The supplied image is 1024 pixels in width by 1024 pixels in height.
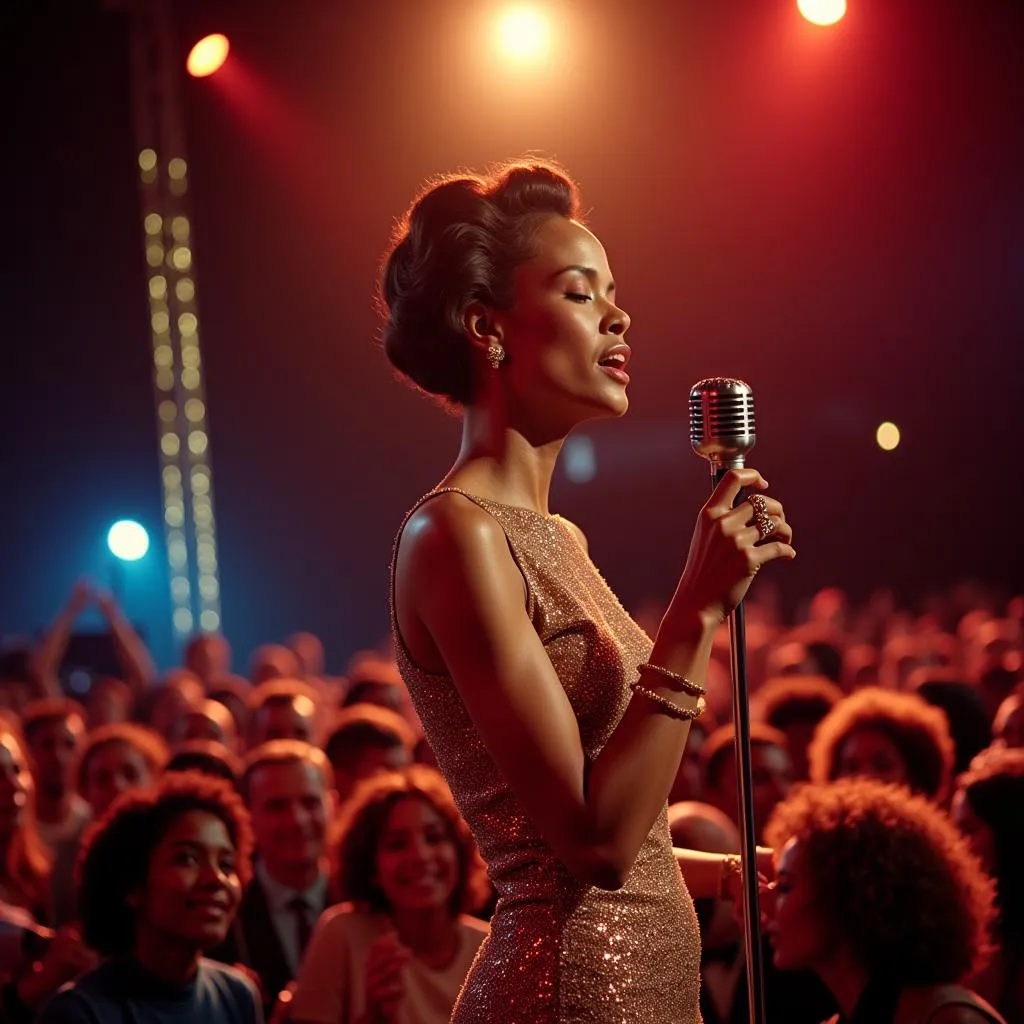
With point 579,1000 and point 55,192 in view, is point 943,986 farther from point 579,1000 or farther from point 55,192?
point 55,192

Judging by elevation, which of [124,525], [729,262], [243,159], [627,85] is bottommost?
[124,525]

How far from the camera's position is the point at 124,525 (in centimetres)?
1459

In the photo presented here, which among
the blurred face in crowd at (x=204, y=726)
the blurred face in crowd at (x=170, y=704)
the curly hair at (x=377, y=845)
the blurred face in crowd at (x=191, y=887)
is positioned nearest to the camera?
the blurred face in crowd at (x=191, y=887)

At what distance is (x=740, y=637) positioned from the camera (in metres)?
1.84

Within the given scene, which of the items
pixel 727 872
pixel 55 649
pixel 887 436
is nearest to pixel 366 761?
pixel 727 872

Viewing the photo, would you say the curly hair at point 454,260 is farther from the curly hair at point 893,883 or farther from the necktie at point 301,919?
the necktie at point 301,919

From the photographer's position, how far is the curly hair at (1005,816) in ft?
13.1

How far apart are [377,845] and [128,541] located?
1076 centimetres

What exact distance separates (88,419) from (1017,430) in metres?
9.64

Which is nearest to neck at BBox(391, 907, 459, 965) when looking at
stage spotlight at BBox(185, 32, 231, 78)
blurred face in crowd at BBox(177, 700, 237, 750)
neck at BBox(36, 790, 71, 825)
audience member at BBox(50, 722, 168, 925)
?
audience member at BBox(50, 722, 168, 925)

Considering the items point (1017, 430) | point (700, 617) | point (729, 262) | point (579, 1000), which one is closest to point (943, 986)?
point (579, 1000)

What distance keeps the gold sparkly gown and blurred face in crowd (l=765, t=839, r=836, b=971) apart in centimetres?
128

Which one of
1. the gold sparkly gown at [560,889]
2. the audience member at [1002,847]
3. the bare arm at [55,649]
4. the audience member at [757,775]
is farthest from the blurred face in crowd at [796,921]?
the bare arm at [55,649]

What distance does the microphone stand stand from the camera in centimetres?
179
